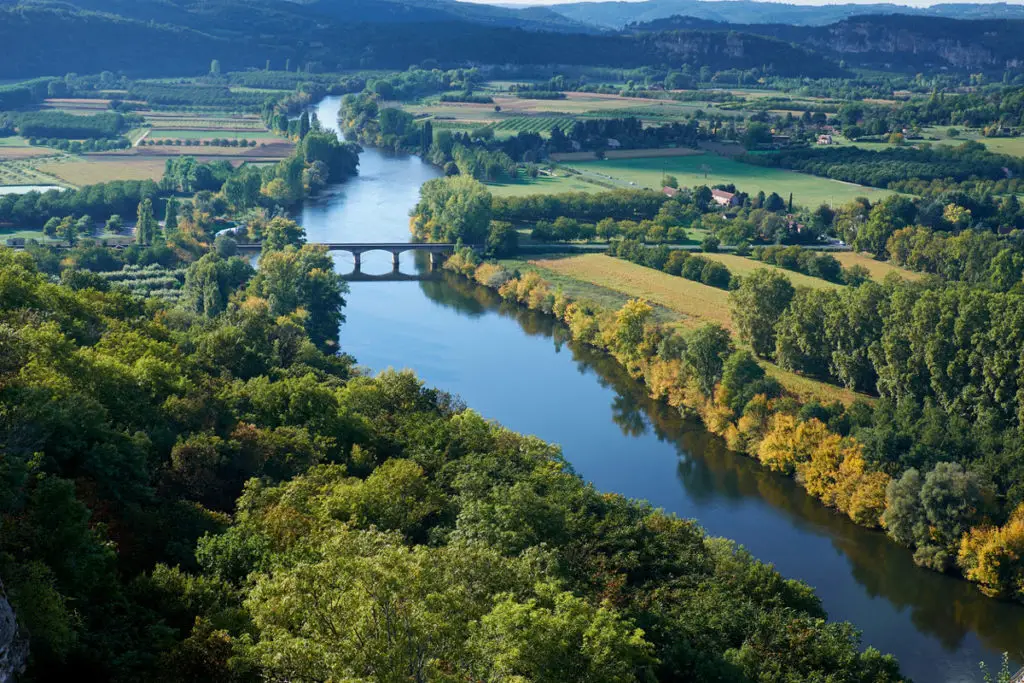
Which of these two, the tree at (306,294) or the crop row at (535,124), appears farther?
the crop row at (535,124)

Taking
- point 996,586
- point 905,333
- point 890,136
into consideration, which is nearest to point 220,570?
point 996,586

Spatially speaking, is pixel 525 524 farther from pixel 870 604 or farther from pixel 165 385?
pixel 870 604

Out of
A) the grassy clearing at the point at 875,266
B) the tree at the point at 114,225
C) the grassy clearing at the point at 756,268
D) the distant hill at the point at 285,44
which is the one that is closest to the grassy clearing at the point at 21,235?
the tree at the point at 114,225

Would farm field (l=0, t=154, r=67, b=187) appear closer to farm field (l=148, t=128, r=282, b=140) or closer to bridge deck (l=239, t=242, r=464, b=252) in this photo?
farm field (l=148, t=128, r=282, b=140)

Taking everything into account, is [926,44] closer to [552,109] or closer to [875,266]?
[552,109]

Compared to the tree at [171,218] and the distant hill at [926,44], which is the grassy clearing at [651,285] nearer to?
the tree at [171,218]

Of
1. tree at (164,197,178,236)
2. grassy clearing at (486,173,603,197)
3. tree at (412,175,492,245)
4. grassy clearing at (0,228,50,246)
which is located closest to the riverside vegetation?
tree at (412,175,492,245)

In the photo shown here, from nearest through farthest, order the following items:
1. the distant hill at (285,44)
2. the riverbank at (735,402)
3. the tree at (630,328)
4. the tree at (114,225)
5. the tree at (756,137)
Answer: the riverbank at (735,402), the tree at (630,328), the tree at (114,225), the tree at (756,137), the distant hill at (285,44)
